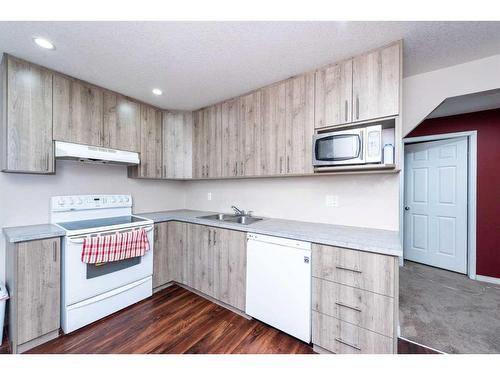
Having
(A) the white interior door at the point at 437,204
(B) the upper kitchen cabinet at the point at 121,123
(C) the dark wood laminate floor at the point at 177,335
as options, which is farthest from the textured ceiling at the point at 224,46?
(C) the dark wood laminate floor at the point at 177,335

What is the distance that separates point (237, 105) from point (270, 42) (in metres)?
0.95

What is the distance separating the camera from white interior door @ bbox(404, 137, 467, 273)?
9.75ft

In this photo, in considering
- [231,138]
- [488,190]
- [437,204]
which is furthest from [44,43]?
[488,190]

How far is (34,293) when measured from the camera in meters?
1.57

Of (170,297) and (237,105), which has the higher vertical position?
(237,105)

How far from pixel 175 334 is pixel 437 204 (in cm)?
388

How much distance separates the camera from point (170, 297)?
2.33 meters

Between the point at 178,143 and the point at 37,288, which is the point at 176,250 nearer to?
the point at 37,288

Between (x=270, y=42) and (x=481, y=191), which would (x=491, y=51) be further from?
(x=481, y=191)

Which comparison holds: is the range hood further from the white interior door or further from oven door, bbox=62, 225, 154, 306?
the white interior door

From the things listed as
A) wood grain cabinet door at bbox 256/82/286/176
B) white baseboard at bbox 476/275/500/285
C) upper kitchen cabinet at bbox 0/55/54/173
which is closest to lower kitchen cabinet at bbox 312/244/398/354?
wood grain cabinet door at bbox 256/82/286/176

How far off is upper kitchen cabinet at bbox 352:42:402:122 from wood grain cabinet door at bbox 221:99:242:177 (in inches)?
48.4

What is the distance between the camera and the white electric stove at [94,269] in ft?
5.62
